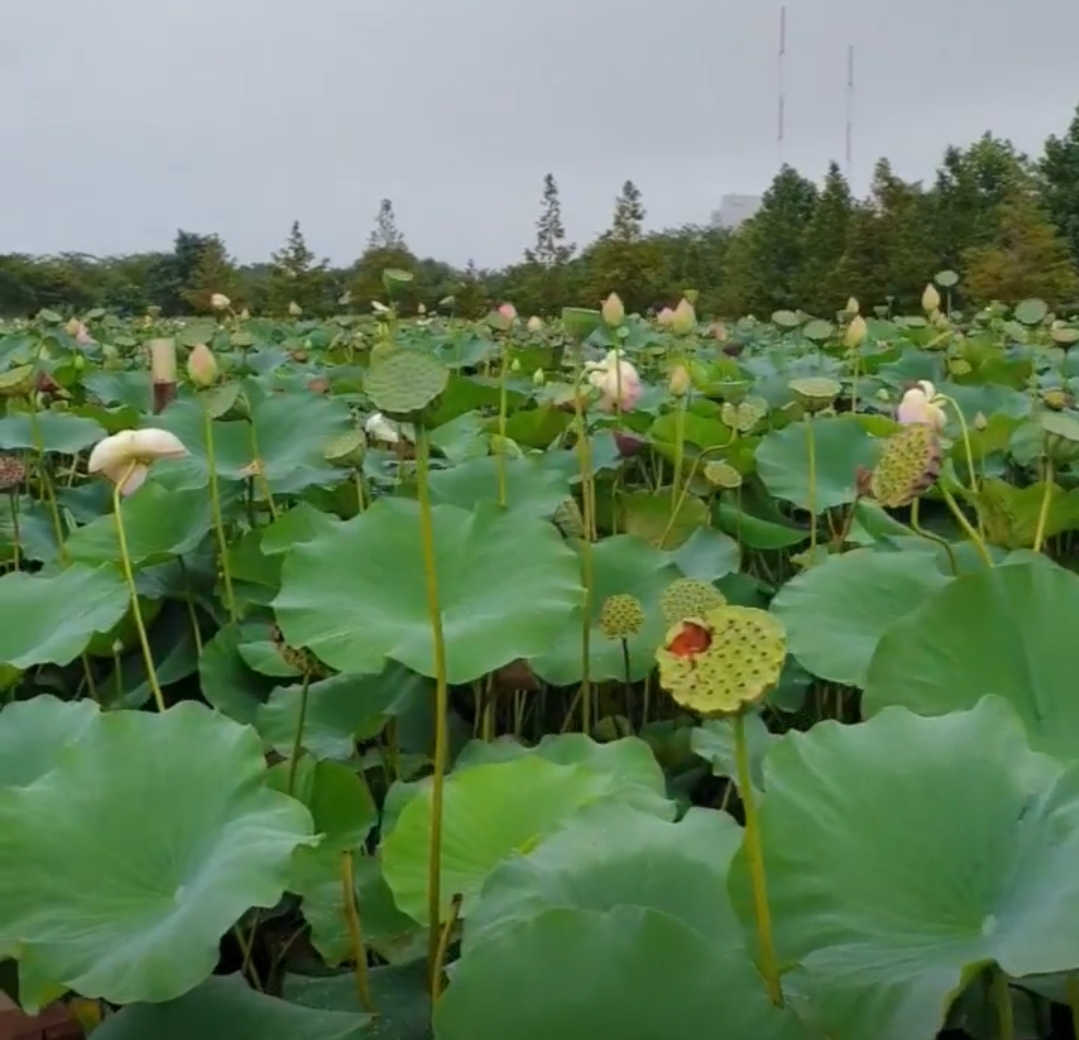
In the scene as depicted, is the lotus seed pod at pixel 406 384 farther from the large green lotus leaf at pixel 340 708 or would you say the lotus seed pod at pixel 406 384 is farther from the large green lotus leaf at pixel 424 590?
the large green lotus leaf at pixel 340 708

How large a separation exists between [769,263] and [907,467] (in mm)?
18824

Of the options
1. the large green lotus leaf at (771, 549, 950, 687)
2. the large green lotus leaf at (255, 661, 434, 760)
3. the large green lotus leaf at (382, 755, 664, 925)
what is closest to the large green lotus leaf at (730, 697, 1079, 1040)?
the large green lotus leaf at (382, 755, 664, 925)

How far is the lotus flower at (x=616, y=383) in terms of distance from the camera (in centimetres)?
125

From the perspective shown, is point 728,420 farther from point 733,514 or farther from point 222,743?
point 222,743

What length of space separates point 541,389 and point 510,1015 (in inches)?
55.7

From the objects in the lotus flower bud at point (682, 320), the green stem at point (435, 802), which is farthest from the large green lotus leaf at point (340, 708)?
the lotus flower bud at point (682, 320)

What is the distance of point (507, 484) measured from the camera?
969 mm

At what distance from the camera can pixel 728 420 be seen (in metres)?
1.14

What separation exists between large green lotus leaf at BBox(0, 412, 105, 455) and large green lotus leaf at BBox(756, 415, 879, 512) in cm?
63

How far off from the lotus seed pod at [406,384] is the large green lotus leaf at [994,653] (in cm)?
21

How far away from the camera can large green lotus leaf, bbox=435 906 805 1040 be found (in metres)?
0.35

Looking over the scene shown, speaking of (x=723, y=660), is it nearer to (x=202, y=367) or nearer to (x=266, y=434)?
(x=202, y=367)

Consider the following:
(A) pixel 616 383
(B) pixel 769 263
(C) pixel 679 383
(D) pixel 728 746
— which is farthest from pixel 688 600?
(B) pixel 769 263

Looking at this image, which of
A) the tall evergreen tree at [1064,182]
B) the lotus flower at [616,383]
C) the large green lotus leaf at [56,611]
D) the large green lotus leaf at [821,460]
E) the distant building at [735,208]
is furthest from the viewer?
the distant building at [735,208]
